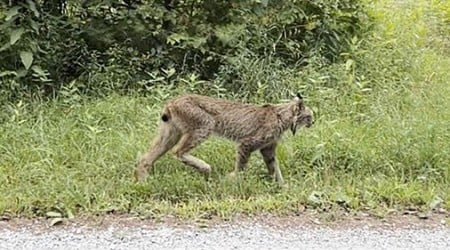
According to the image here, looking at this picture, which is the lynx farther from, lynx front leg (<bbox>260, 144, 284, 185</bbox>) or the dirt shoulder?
the dirt shoulder

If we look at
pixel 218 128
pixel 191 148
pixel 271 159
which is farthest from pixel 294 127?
pixel 191 148

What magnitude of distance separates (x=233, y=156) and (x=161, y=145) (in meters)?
0.72

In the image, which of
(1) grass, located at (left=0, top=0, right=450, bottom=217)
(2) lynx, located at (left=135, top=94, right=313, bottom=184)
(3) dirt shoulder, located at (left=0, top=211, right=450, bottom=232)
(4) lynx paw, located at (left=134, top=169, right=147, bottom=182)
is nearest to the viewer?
(3) dirt shoulder, located at (left=0, top=211, right=450, bottom=232)

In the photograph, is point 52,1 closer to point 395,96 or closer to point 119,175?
point 119,175

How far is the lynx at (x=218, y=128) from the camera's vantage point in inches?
288

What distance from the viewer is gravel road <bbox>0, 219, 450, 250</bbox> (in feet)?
18.9

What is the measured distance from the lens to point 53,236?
600 centimetres

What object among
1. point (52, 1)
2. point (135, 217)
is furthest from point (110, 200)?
point (52, 1)

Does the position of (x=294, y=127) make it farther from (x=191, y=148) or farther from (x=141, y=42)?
(x=141, y=42)

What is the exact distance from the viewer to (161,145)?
7441 mm

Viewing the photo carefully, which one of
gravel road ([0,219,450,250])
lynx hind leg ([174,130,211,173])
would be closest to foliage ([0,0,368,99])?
lynx hind leg ([174,130,211,173])

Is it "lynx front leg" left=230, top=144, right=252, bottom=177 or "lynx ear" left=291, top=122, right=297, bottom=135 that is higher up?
"lynx ear" left=291, top=122, right=297, bottom=135

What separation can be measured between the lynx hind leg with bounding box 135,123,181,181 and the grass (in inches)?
4.6

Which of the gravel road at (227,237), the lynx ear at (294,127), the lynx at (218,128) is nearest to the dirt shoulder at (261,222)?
the gravel road at (227,237)
